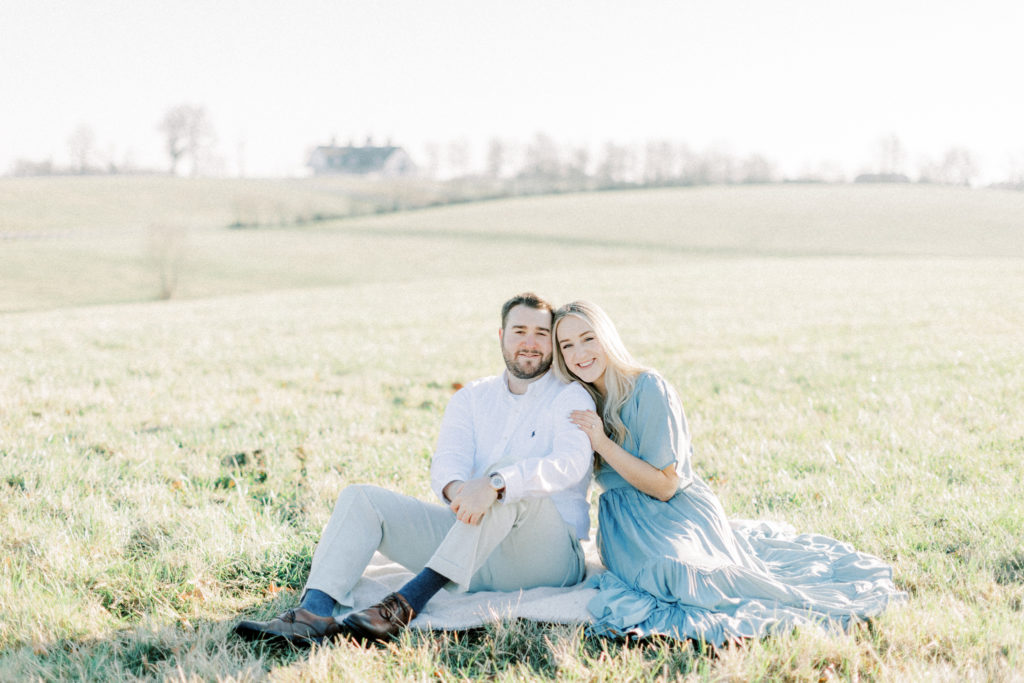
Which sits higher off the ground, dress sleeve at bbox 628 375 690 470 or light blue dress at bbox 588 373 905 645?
dress sleeve at bbox 628 375 690 470

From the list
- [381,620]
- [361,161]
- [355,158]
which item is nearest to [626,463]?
[381,620]

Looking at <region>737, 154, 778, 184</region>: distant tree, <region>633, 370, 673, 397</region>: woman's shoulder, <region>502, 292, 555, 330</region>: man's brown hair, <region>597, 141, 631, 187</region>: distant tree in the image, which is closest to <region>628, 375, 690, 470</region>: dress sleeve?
<region>633, 370, 673, 397</region>: woman's shoulder

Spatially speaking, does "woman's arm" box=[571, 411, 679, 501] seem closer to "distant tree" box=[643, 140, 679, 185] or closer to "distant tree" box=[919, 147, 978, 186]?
"distant tree" box=[643, 140, 679, 185]

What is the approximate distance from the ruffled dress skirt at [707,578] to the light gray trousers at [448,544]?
33 centimetres

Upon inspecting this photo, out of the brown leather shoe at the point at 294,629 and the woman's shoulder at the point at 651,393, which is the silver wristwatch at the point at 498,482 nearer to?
the woman's shoulder at the point at 651,393

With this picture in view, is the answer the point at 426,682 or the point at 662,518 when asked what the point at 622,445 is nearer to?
the point at 662,518

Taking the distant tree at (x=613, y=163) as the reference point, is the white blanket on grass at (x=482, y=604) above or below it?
below

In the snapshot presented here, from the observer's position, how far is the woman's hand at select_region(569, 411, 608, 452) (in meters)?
4.25

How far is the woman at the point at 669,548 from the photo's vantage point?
12.7ft

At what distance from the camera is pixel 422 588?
13.2 ft

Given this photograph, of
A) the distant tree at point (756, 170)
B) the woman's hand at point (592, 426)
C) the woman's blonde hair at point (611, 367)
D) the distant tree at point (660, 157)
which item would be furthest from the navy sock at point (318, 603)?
the distant tree at point (660, 157)

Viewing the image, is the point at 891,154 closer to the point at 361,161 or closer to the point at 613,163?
the point at 613,163

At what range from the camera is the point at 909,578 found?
444 cm

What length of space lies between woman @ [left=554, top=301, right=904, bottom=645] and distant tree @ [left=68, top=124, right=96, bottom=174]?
101375mm
